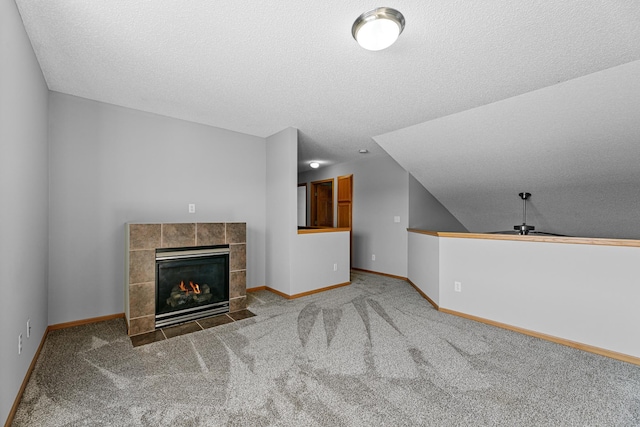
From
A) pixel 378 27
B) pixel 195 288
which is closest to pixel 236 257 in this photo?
pixel 195 288

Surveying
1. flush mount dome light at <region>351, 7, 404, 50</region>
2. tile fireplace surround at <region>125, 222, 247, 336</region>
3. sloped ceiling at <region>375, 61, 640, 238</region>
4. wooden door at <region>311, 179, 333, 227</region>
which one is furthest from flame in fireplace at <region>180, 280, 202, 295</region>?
wooden door at <region>311, 179, 333, 227</region>

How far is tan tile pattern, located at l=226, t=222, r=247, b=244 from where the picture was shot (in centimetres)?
354

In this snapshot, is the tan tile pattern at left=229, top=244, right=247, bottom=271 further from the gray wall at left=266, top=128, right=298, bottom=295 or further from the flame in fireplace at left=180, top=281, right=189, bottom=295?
the gray wall at left=266, top=128, right=298, bottom=295

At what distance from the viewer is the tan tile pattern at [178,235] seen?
3035 mm

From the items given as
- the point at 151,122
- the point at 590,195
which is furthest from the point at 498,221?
the point at 151,122

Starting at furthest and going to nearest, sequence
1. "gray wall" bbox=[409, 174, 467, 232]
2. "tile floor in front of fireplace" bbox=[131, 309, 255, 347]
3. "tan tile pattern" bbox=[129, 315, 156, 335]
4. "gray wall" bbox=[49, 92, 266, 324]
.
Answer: "gray wall" bbox=[409, 174, 467, 232], "gray wall" bbox=[49, 92, 266, 324], "tan tile pattern" bbox=[129, 315, 156, 335], "tile floor in front of fireplace" bbox=[131, 309, 255, 347]

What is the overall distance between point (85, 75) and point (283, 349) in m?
3.08

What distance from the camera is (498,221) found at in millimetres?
5105

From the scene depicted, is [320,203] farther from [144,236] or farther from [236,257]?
[144,236]

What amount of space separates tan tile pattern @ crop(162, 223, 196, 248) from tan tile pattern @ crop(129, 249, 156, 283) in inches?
6.8

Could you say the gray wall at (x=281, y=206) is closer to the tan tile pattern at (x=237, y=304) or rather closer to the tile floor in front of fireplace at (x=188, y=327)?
the tan tile pattern at (x=237, y=304)

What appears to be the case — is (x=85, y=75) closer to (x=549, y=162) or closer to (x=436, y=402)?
(x=436, y=402)

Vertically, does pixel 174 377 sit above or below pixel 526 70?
below

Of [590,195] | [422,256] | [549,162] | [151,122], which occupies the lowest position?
[422,256]
